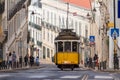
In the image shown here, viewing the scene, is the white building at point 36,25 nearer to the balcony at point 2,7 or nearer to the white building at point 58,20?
the white building at point 58,20

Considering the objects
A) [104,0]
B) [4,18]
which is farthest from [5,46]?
[104,0]

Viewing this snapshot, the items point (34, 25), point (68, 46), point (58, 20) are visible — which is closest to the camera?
point (68, 46)

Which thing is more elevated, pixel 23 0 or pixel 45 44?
pixel 23 0

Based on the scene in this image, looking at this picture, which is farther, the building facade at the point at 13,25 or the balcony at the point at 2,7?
the building facade at the point at 13,25

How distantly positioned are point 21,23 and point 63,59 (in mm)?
39611

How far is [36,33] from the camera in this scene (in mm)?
119312

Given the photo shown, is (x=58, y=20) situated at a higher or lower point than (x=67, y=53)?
higher

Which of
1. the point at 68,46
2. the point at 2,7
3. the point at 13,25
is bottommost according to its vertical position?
the point at 68,46

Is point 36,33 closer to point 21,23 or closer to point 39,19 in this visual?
point 39,19

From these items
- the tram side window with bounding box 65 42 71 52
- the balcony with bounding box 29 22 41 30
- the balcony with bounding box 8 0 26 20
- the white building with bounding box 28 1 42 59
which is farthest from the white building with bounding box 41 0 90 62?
the tram side window with bounding box 65 42 71 52

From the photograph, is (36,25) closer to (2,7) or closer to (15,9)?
(15,9)

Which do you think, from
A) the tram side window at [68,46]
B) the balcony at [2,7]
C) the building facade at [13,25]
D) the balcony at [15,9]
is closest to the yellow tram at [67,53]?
the tram side window at [68,46]

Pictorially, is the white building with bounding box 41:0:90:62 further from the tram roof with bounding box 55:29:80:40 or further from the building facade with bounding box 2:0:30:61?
the tram roof with bounding box 55:29:80:40

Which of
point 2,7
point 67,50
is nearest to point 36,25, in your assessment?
point 2,7
